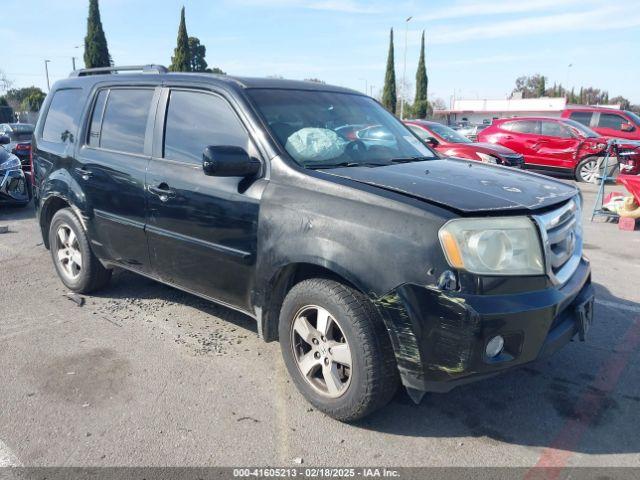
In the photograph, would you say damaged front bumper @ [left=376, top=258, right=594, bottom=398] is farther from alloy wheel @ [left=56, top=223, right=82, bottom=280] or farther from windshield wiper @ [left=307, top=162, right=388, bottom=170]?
alloy wheel @ [left=56, top=223, right=82, bottom=280]

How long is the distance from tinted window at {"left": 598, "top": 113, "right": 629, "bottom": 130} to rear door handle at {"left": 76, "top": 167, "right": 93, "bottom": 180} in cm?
1595

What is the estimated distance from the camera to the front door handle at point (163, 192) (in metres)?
3.74

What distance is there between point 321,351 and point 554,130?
1371 centimetres

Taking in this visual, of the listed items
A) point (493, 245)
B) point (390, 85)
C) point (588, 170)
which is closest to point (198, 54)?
point (390, 85)

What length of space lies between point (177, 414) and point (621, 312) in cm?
376

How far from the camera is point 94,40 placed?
38.1 meters

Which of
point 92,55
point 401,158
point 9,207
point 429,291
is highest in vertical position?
point 92,55

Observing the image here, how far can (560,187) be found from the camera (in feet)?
11.3

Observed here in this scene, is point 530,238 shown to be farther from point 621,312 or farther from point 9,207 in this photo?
point 9,207

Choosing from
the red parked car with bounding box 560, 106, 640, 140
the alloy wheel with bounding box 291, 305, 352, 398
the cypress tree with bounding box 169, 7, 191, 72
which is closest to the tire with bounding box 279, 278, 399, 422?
the alloy wheel with bounding box 291, 305, 352, 398

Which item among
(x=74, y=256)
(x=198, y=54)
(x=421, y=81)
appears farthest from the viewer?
(x=421, y=81)

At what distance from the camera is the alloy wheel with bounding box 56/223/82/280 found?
4922 millimetres

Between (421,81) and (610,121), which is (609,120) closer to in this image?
(610,121)

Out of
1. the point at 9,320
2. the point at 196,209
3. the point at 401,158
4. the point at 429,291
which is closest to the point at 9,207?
the point at 9,320
